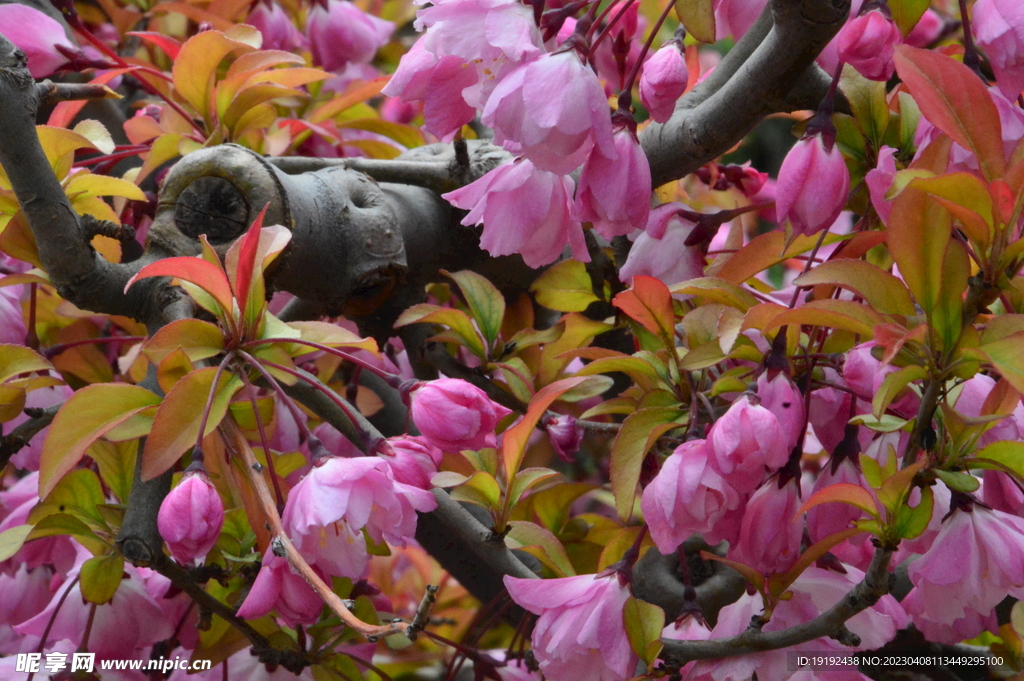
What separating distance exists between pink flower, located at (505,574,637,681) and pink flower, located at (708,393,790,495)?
0.13m

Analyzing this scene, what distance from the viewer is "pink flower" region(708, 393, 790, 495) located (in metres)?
0.49

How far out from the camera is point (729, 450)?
0.49 meters

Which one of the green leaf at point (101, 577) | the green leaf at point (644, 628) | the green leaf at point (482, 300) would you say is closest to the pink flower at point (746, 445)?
the green leaf at point (644, 628)

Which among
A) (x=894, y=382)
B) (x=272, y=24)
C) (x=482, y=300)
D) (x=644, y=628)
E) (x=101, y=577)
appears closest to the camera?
(x=894, y=382)

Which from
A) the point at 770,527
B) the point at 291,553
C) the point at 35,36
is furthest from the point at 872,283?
the point at 35,36

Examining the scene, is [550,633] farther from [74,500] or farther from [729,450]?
[74,500]

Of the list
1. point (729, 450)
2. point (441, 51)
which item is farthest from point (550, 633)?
point (441, 51)

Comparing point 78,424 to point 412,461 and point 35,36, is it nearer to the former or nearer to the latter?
point 412,461

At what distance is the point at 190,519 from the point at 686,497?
0.32 m

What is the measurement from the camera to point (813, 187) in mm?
547

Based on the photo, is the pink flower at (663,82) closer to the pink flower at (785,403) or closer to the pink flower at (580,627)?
the pink flower at (785,403)

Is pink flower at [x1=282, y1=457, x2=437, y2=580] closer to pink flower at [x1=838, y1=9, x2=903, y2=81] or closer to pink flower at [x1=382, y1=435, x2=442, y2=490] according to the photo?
pink flower at [x1=382, y1=435, x2=442, y2=490]

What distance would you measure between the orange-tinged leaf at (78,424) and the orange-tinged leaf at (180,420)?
0.03 m

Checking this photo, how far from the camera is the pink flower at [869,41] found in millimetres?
526
